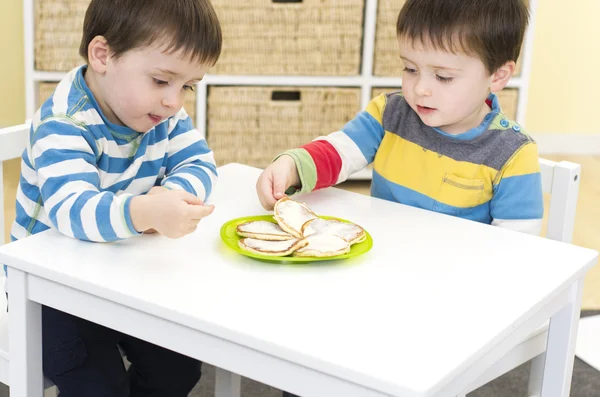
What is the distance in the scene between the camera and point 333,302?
84 centimetres

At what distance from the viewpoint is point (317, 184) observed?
121 centimetres

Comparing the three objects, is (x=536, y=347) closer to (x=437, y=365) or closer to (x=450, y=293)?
(x=450, y=293)

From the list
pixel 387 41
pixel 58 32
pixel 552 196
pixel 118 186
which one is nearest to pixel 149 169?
pixel 118 186

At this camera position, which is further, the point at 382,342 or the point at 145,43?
the point at 145,43

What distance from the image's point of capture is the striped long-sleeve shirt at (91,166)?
0.96 m

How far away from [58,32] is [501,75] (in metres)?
1.72

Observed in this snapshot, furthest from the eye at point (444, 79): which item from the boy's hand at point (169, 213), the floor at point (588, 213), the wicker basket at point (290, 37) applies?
the wicker basket at point (290, 37)

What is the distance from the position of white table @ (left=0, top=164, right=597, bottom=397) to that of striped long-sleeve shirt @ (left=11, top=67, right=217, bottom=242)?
35mm

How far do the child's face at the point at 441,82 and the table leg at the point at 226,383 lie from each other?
1.71 ft

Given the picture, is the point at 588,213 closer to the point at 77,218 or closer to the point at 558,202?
the point at 558,202

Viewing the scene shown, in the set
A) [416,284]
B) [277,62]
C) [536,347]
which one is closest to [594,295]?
[536,347]

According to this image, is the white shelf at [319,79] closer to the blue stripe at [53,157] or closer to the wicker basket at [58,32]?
the wicker basket at [58,32]

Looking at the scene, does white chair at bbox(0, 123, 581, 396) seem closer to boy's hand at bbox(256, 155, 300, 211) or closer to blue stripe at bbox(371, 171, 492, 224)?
blue stripe at bbox(371, 171, 492, 224)

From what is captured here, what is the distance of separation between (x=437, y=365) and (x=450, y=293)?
0.17m
